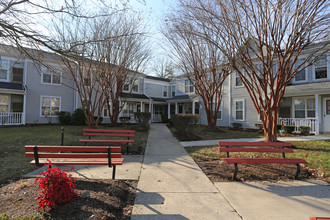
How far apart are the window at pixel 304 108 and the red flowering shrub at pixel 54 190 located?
16.5m

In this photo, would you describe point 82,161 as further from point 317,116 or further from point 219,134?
point 317,116

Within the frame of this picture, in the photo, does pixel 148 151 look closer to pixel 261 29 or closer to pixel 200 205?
pixel 200 205

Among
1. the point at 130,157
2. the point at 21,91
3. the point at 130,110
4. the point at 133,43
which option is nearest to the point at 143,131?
the point at 133,43

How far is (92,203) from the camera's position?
119 inches

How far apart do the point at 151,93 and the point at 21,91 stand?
14554 mm

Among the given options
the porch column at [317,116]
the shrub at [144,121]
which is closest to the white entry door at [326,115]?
the porch column at [317,116]

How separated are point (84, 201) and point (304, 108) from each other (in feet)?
54.1

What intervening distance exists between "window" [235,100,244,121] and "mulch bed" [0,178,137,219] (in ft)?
50.6

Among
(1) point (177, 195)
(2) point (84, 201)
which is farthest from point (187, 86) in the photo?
(2) point (84, 201)

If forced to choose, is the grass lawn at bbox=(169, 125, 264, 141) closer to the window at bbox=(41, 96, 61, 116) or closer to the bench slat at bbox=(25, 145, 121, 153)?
the bench slat at bbox=(25, 145, 121, 153)

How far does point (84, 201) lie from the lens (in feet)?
10.0

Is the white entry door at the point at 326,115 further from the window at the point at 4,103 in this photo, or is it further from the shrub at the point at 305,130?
the window at the point at 4,103

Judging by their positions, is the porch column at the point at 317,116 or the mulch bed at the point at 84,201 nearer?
the mulch bed at the point at 84,201

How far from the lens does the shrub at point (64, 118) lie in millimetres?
18062
